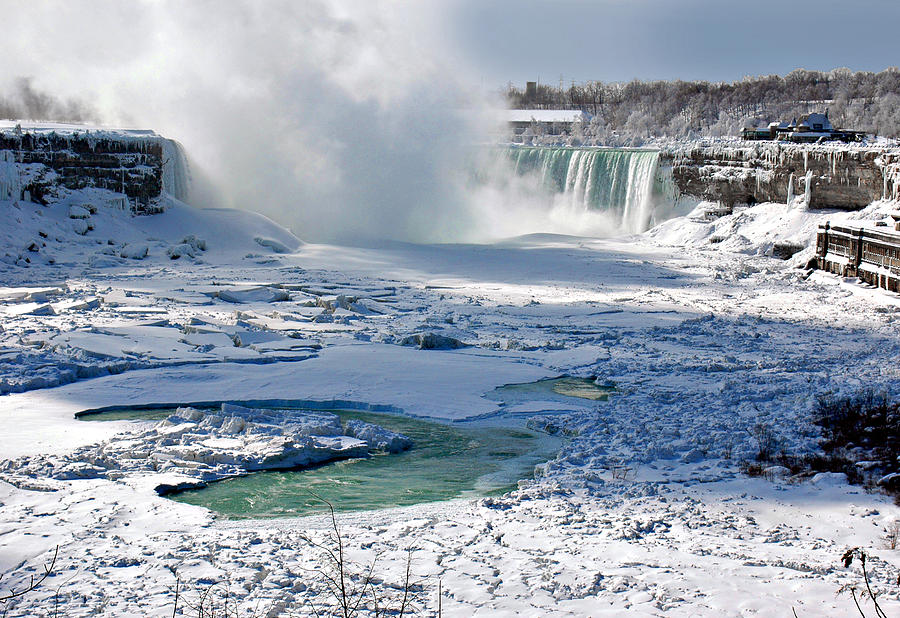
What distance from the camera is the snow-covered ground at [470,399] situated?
17.8 feet

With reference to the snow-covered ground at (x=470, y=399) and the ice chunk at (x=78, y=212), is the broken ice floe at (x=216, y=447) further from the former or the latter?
Answer: the ice chunk at (x=78, y=212)

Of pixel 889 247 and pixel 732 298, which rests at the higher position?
pixel 889 247

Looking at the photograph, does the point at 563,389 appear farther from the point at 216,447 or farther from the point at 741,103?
the point at 741,103

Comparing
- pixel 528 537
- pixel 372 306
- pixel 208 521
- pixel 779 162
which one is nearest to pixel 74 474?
pixel 208 521

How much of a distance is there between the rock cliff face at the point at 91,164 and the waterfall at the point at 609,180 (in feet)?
42.2

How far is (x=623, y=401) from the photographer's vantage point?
32.1ft

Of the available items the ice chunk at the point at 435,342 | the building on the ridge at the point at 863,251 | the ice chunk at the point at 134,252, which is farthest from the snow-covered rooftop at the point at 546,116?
the ice chunk at the point at 435,342

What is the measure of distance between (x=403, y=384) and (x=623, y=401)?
2.37 m

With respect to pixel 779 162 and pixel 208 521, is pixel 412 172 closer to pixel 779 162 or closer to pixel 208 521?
pixel 779 162

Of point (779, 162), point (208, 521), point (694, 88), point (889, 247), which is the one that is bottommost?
point (208, 521)

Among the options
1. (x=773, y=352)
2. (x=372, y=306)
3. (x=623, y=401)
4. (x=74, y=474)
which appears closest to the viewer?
(x=74, y=474)

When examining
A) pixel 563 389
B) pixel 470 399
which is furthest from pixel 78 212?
pixel 563 389

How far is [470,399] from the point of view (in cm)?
1007

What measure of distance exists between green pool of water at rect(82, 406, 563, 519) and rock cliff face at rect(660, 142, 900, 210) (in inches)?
611
